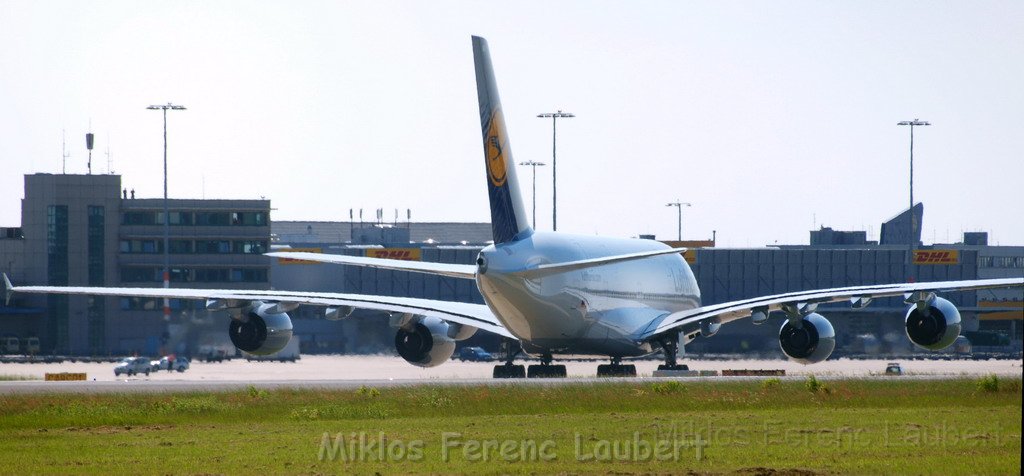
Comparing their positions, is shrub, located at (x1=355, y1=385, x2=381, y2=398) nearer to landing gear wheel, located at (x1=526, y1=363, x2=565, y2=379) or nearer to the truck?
landing gear wheel, located at (x1=526, y1=363, x2=565, y2=379)

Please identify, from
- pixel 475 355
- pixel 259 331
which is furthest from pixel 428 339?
pixel 475 355

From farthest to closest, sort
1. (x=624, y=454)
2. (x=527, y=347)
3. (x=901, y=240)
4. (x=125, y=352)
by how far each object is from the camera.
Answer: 1. (x=901, y=240)
2. (x=125, y=352)
3. (x=527, y=347)
4. (x=624, y=454)

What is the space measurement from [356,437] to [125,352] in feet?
224

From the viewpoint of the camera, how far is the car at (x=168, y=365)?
69188 millimetres

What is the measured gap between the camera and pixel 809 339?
172 feet

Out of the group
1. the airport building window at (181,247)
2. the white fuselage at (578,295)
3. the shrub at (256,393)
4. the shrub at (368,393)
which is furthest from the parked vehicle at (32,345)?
the shrub at (368,393)

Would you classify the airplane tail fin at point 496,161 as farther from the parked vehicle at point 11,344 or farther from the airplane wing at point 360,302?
the parked vehicle at point 11,344

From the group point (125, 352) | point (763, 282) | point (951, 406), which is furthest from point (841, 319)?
point (951, 406)

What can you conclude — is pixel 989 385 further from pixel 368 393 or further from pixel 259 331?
pixel 259 331

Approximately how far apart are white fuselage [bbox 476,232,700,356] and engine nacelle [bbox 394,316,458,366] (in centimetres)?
307

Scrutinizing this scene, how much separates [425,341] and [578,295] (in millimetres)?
6712

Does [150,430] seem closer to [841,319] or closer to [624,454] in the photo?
[624,454]

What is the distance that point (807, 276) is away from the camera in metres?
108

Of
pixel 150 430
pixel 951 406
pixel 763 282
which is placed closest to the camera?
pixel 150 430
